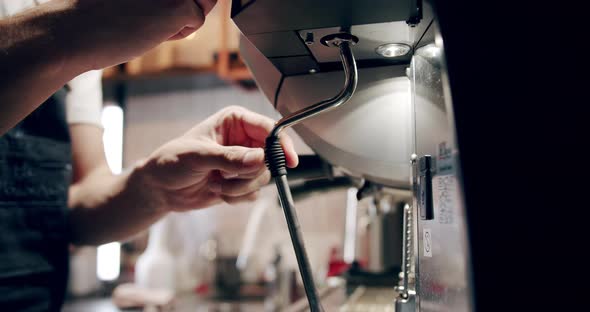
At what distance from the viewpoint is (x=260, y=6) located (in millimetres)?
354

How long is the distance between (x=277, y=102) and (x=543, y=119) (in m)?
0.33

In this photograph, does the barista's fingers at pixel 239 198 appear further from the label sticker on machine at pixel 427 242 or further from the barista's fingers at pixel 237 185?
the label sticker on machine at pixel 427 242

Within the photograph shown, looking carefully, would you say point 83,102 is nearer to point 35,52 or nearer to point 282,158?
point 35,52

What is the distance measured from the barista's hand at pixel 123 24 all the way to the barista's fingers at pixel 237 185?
0.26 metres

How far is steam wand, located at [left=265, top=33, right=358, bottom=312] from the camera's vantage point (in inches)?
15.0

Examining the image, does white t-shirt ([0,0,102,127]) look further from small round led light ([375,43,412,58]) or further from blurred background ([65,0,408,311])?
blurred background ([65,0,408,311])

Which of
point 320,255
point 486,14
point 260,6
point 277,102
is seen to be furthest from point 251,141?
point 320,255

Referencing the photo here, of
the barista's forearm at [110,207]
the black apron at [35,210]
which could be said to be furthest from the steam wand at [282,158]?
the black apron at [35,210]

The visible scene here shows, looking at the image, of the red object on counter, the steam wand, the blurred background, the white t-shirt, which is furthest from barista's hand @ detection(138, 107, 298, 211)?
the red object on counter

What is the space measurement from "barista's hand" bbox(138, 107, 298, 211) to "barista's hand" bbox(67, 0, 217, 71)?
171 millimetres

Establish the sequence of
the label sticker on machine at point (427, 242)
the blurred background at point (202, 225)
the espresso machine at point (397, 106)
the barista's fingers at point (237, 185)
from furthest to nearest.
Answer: the blurred background at point (202, 225) → the barista's fingers at point (237, 185) → the label sticker on machine at point (427, 242) → the espresso machine at point (397, 106)

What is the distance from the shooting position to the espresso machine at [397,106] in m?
0.27

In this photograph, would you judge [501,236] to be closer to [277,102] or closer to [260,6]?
[260,6]

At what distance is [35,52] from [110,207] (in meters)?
0.41
